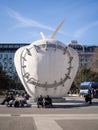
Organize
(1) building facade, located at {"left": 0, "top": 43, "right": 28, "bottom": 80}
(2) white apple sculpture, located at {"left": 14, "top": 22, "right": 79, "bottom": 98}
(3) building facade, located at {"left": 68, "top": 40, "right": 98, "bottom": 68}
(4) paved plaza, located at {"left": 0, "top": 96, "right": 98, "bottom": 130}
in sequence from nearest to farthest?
(4) paved plaza, located at {"left": 0, "top": 96, "right": 98, "bottom": 130} < (2) white apple sculpture, located at {"left": 14, "top": 22, "right": 79, "bottom": 98} < (3) building facade, located at {"left": 68, "top": 40, "right": 98, "bottom": 68} < (1) building facade, located at {"left": 0, "top": 43, "right": 28, "bottom": 80}

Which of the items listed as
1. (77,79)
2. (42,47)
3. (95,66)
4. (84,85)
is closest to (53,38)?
(42,47)

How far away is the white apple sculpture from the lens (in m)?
38.4

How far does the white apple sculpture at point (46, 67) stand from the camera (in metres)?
38.4

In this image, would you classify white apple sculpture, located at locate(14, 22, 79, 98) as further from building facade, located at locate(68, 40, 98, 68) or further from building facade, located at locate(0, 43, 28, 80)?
building facade, located at locate(0, 43, 28, 80)

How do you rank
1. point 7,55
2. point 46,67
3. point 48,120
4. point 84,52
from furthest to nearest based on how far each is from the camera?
point 7,55
point 84,52
point 46,67
point 48,120

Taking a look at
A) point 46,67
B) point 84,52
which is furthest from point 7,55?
point 46,67

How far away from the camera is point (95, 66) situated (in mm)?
61625

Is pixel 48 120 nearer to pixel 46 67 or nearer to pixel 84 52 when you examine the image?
pixel 46 67

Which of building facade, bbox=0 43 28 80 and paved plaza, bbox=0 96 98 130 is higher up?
building facade, bbox=0 43 28 80

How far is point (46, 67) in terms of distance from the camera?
38281 millimetres

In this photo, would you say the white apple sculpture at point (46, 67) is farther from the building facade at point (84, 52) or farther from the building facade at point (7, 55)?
the building facade at point (7, 55)

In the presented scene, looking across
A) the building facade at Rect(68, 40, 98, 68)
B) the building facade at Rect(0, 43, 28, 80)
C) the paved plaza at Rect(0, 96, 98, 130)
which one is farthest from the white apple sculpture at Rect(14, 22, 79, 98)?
the building facade at Rect(0, 43, 28, 80)

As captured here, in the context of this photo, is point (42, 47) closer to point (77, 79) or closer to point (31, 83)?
point (31, 83)

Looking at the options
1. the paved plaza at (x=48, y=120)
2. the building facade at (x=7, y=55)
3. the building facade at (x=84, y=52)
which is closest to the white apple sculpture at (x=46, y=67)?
the paved plaza at (x=48, y=120)
